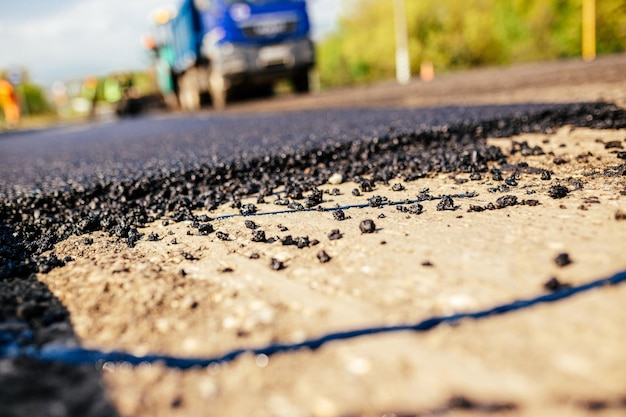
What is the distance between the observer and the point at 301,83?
47.7 feet

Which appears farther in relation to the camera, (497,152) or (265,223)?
(497,152)

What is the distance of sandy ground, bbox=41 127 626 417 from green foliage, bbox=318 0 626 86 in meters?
26.1

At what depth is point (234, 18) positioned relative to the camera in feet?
39.4

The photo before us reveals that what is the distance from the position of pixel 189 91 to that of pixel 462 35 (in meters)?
25.7

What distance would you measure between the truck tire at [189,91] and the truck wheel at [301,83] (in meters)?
2.96

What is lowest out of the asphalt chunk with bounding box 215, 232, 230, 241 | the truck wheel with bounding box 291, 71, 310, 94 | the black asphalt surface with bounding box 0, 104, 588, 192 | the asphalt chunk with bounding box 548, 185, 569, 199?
the asphalt chunk with bounding box 215, 232, 230, 241

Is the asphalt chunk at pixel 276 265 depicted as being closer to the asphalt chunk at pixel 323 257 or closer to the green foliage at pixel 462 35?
the asphalt chunk at pixel 323 257

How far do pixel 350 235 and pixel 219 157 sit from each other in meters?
1.95

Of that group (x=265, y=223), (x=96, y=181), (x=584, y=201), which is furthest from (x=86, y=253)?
(x=584, y=201)

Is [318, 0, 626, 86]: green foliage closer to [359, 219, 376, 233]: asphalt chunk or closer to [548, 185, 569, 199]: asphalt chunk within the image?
[548, 185, 569, 199]: asphalt chunk

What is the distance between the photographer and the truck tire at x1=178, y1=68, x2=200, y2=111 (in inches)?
582

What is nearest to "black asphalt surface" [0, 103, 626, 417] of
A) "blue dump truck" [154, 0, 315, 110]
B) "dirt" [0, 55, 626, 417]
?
"dirt" [0, 55, 626, 417]

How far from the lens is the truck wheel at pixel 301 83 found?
14.3 metres

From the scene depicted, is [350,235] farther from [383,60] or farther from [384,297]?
[383,60]
